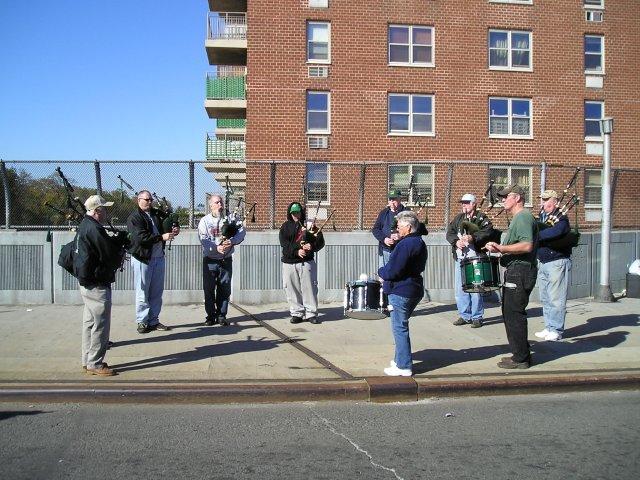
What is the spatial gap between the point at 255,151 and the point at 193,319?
13.4 meters

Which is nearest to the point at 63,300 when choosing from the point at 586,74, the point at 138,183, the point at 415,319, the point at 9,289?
the point at 9,289

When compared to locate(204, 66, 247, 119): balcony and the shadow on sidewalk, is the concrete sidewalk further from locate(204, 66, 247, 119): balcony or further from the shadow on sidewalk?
locate(204, 66, 247, 119): balcony

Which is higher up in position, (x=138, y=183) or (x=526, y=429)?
Result: (x=138, y=183)

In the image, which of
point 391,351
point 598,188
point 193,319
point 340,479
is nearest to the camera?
point 340,479

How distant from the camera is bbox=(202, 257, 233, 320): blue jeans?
29.1 ft

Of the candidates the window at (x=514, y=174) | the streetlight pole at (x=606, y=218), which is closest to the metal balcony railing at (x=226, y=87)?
the window at (x=514, y=174)

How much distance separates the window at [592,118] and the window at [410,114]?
6.34 meters

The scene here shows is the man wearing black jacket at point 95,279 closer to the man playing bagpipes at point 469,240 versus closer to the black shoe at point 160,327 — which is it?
the black shoe at point 160,327

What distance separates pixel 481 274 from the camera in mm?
7133

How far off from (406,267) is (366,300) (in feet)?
3.28

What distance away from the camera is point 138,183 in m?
11.1

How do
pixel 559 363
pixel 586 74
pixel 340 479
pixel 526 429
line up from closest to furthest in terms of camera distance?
pixel 340 479 → pixel 526 429 → pixel 559 363 → pixel 586 74

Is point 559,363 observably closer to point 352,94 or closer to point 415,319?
point 415,319

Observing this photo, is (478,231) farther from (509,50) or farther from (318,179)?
(509,50)
